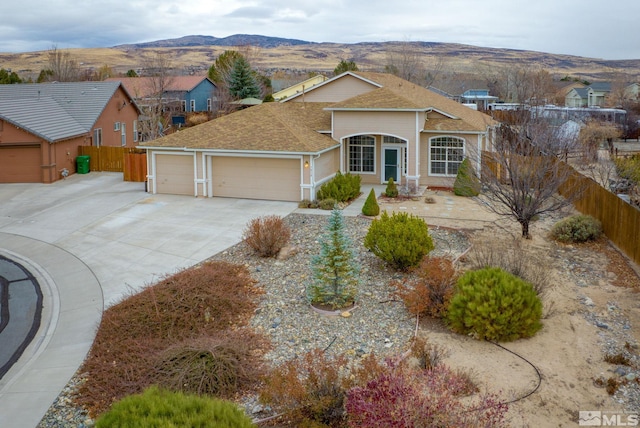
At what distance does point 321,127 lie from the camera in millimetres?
28969

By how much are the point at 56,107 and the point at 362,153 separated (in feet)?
62.6

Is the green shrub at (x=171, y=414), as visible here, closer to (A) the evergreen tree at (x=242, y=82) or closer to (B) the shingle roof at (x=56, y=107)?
(B) the shingle roof at (x=56, y=107)

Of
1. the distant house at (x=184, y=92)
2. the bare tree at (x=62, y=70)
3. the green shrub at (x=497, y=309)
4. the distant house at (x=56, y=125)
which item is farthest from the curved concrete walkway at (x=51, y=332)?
the bare tree at (x=62, y=70)

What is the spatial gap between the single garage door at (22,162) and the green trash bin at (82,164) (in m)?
2.68

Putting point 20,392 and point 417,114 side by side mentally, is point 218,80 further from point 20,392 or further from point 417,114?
point 20,392

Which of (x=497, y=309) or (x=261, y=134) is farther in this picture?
(x=261, y=134)

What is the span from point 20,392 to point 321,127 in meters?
20.7

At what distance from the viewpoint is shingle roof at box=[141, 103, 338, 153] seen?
24.9 m

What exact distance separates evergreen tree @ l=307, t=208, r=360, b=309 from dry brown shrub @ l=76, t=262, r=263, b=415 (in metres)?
1.59

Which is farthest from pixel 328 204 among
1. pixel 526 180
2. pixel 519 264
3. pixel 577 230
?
pixel 519 264

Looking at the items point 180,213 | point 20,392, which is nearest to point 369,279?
point 20,392

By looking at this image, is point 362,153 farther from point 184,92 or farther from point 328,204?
point 184,92

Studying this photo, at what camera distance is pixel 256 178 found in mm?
25391

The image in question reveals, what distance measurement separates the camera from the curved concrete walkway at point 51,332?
33.0ft
